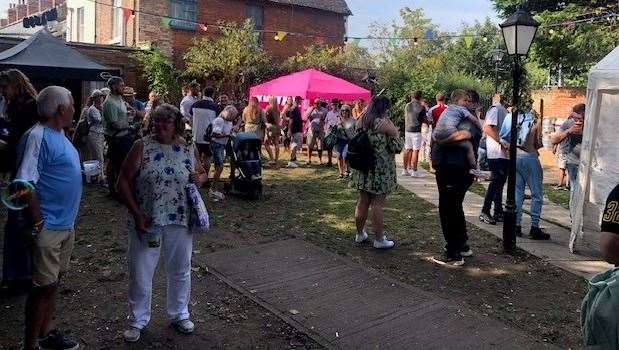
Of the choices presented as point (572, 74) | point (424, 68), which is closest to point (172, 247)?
point (572, 74)

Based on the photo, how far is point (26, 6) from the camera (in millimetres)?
45344

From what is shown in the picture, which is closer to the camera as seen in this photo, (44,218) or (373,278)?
(44,218)

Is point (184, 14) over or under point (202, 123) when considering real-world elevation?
over

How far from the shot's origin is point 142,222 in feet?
12.3

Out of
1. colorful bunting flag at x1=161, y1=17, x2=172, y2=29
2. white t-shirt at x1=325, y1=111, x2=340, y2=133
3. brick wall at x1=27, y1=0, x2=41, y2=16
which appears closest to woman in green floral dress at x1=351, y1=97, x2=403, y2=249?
white t-shirt at x1=325, y1=111, x2=340, y2=133

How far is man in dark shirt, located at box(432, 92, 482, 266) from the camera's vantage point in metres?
5.75

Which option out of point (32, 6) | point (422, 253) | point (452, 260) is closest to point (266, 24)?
point (422, 253)

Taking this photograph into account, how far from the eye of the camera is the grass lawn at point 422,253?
484cm

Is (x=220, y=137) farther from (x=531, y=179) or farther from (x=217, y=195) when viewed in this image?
(x=531, y=179)

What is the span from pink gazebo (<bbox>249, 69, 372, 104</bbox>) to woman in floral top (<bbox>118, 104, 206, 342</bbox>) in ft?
38.5

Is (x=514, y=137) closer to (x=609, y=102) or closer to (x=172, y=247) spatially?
(x=609, y=102)

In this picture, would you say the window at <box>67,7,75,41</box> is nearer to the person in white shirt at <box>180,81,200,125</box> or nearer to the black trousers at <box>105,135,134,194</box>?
the person in white shirt at <box>180,81,200,125</box>

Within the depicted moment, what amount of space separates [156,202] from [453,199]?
3.23m

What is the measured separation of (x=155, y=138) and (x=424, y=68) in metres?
23.7
